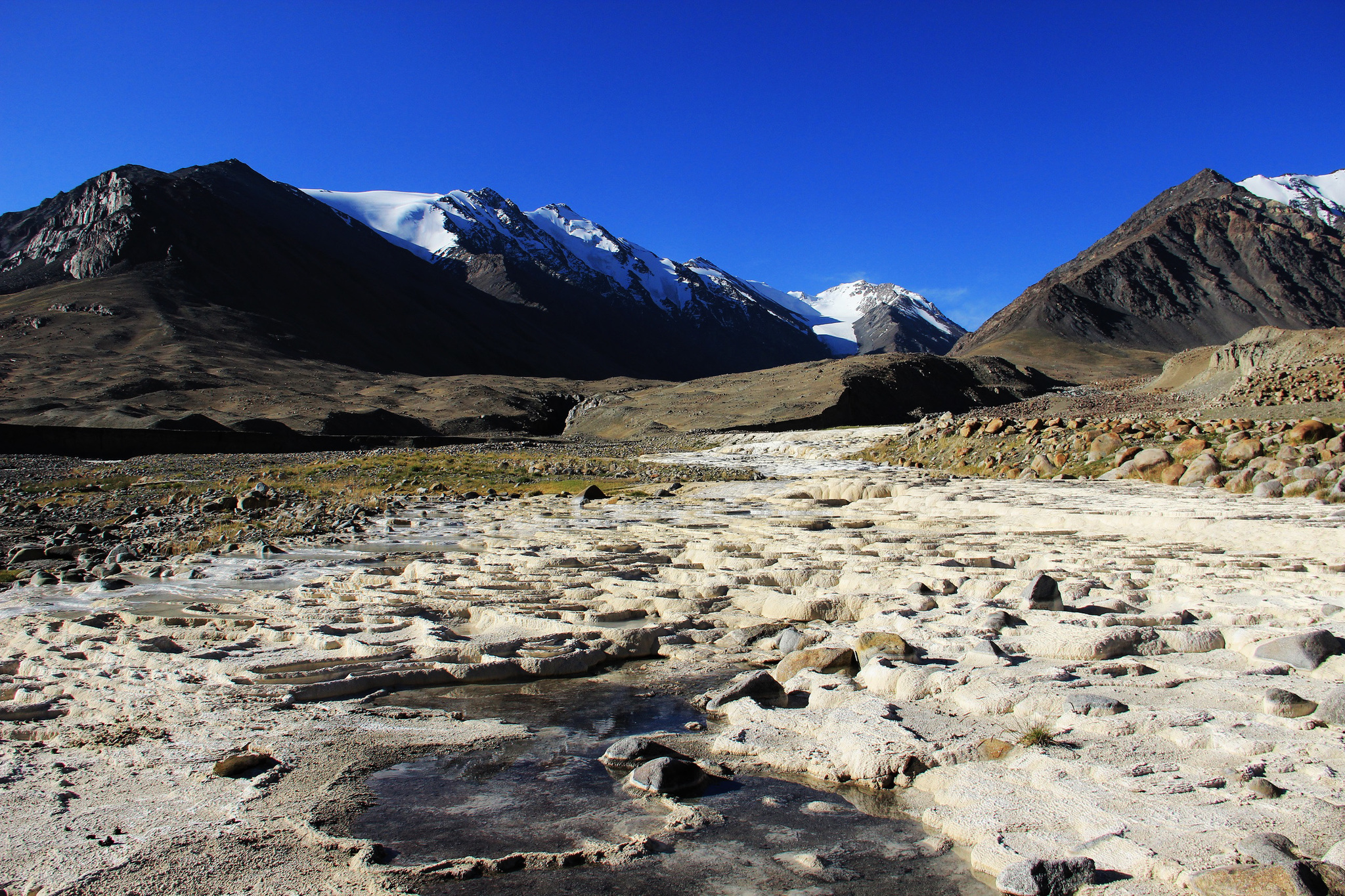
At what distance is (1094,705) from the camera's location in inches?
149

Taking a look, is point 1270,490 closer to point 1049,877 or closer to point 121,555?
point 1049,877

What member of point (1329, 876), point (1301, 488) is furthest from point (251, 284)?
point (1329, 876)

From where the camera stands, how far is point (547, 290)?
19288 cm

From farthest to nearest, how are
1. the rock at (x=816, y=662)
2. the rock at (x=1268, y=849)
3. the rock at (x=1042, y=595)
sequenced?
1. the rock at (x=1042, y=595)
2. the rock at (x=816, y=662)
3. the rock at (x=1268, y=849)

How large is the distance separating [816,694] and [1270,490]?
9.45m

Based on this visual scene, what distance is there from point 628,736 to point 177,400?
75001 mm

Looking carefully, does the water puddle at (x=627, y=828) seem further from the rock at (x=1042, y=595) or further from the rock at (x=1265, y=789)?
the rock at (x=1042, y=595)

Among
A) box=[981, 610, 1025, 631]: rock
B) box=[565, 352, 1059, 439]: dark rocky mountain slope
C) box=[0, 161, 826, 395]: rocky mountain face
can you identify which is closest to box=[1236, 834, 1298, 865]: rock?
box=[981, 610, 1025, 631]: rock

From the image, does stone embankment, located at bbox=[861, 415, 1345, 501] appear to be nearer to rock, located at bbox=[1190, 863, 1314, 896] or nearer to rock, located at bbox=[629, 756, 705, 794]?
rock, located at bbox=[1190, 863, 1314, 896]

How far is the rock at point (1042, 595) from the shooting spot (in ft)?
18.4

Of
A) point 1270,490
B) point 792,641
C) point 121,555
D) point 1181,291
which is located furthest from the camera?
point 1181,291

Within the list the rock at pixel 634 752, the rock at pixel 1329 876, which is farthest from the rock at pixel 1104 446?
the rock at pixel 1329 876

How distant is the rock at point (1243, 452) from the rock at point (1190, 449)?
1.54ft

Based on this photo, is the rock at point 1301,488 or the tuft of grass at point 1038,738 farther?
the rock at point 1301,488
